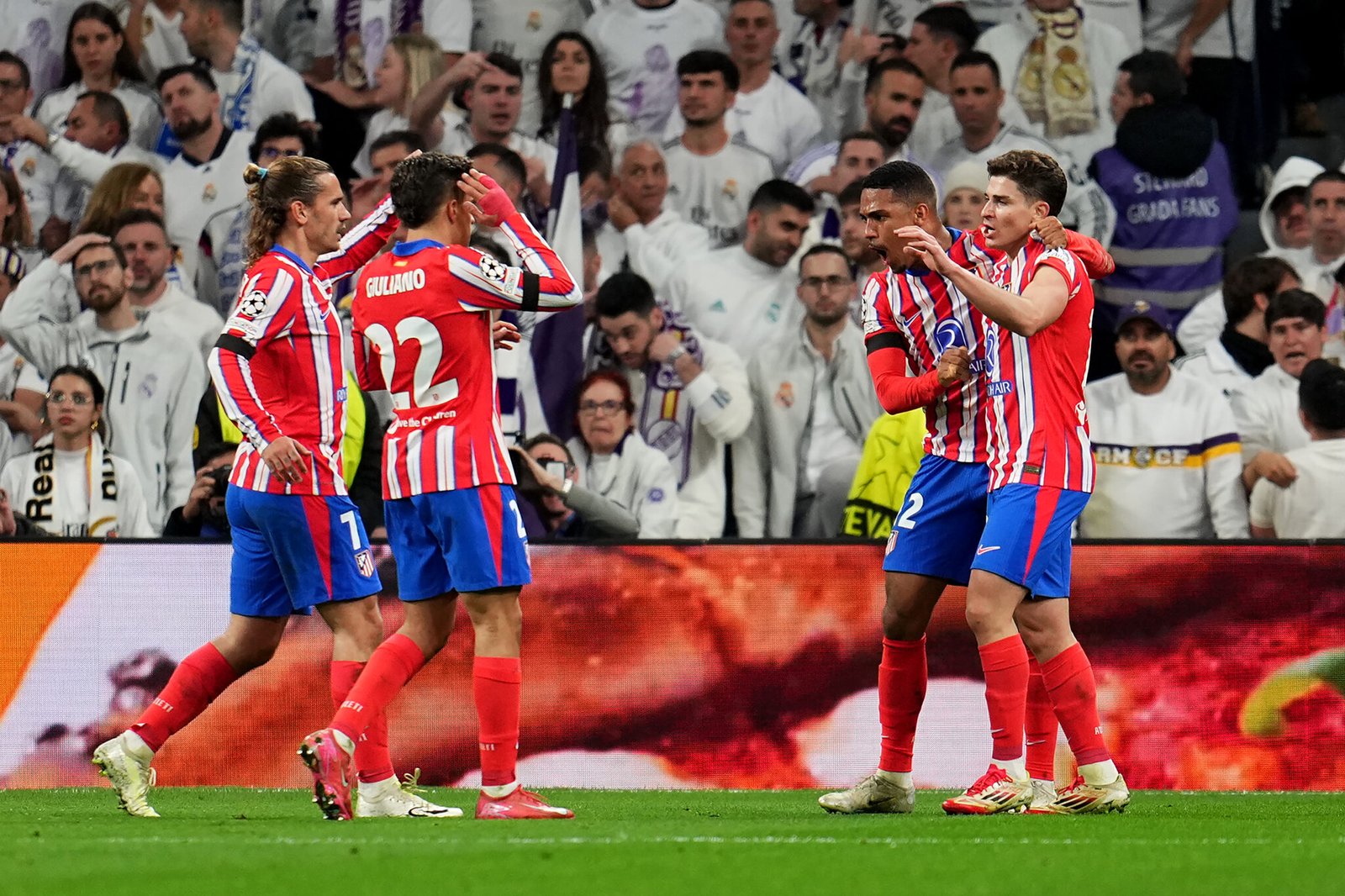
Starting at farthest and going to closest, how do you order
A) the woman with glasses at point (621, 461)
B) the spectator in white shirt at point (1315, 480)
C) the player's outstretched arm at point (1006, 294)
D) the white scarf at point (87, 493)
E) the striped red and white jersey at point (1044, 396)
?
1. the woman with glasses at point (621, 461)
2. the white scarf at point (87, 493)
3. the spectator in white shirt at point (1315, 480)
4. the striped red and white jersey at point (1044, 396)
5. the player's outstretched arm at point (1006, 294)

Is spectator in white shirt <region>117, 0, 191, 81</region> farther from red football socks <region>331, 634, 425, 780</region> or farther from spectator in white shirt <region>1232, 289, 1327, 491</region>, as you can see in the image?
spectator in white shirt <region>1232, 289, 1327, 491</region>

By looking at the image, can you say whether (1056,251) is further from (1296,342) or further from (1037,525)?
(1296,342)

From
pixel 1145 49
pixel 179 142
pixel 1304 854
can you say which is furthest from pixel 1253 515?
pixel 179 142

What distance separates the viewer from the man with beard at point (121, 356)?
32.1ft

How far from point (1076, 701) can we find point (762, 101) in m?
6.04

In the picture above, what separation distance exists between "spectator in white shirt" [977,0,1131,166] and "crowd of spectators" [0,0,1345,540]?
2cm

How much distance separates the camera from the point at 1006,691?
5738mm

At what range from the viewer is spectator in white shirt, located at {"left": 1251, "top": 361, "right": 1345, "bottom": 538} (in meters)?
8.98

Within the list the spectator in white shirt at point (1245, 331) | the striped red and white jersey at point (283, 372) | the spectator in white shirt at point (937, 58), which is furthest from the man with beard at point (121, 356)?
the spectator in white shirt at point (1245, 331)

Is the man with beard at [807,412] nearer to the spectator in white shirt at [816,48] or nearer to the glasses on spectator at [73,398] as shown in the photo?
the spectator in white shirt at [816,48]

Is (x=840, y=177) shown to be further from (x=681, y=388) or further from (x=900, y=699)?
(x=900, y=699)

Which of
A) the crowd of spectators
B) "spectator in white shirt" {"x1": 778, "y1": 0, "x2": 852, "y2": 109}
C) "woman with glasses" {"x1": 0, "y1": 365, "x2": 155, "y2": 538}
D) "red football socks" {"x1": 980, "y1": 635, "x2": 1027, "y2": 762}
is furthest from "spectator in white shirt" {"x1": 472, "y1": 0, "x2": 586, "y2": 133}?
"red football socks" {"x1": 980, "y1": 635, "x2": 1027, "y2": 762}

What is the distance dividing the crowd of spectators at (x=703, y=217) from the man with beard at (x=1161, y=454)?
2 cm

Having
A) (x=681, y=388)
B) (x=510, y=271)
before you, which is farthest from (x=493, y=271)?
(x=681, y=388)
